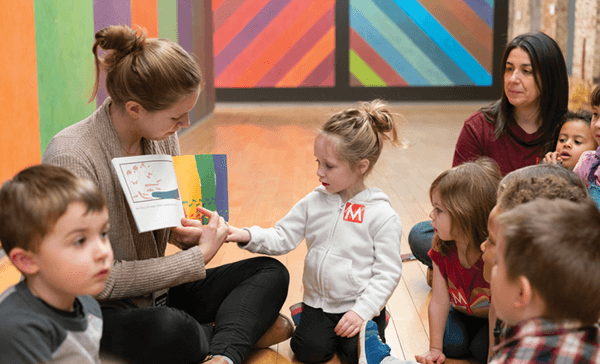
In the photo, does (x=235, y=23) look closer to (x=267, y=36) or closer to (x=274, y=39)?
(x=267, y=36)

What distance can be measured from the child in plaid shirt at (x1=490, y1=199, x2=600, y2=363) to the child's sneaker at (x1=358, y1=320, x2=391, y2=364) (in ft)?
2.12

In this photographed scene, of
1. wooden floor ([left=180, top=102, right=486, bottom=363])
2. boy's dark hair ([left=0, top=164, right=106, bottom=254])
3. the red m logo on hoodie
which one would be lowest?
wooden floor ([left=180, top=102, right=486, bottom=363])

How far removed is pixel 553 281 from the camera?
974mm

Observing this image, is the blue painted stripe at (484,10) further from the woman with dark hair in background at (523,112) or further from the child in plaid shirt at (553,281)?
the child in plaid shirt at (553,281)

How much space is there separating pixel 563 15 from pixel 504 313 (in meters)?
7.66

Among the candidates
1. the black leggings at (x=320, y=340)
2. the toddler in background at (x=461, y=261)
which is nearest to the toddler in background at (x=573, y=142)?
the toddler in background at (x=461, y=261)

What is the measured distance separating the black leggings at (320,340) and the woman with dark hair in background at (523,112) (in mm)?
657

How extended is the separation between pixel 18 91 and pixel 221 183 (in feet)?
4.72

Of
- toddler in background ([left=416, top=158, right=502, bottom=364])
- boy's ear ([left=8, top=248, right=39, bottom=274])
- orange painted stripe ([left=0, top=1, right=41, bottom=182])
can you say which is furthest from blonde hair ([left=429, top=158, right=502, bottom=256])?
orange painted stripe ([left=0, top=1, right=41, bottom=182])

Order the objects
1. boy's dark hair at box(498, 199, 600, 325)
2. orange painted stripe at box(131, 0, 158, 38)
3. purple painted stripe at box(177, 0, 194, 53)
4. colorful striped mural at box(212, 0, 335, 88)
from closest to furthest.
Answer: boy's dark hair at box(498, 199, 600, 325) < orange painted stripe at box(131, 0, 158, 38) < purple painted stripe at box(177, 0, 194, 53) < colorful striped mural at box(212, 0, 335, 88)

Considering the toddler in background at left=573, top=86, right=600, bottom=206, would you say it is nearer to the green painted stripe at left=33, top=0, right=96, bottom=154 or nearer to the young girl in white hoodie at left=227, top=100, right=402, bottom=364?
the young girl in white hoodie at left=227, top=100, right=402, bottom=364

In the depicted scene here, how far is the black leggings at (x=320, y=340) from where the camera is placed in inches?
70.6

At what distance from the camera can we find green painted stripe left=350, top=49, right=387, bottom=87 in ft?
32.6

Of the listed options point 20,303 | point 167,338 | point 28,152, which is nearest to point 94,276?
point 20,303
